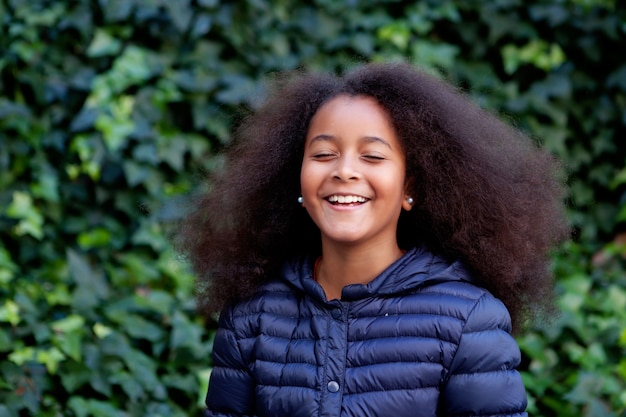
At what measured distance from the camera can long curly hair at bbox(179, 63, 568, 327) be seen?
7.82 feet

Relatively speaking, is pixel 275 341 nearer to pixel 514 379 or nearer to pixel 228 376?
pixel 228 376

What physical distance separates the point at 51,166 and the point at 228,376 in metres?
1.89

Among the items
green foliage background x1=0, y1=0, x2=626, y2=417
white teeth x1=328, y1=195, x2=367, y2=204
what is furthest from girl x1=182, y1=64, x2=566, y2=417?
green foliage background x1=0, y1=0, x2=626, y2=417

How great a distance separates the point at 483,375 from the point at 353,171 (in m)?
0.58

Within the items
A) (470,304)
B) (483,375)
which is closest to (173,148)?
(470,304)

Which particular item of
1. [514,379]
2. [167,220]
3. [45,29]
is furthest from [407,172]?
[45,29]

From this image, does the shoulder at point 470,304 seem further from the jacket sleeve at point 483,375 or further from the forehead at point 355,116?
the forehead at point 355,116

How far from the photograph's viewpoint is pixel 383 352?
2.23 m

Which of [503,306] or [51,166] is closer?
[503,306]

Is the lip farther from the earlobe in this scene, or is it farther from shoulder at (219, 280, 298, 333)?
shoulder at (219, 280, 298, 333)

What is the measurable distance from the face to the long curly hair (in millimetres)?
52

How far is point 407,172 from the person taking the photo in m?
2.39

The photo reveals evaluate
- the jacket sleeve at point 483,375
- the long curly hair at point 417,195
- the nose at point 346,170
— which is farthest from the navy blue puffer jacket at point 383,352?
the nose at point 346,170

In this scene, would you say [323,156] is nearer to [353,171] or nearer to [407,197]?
[353,171]
